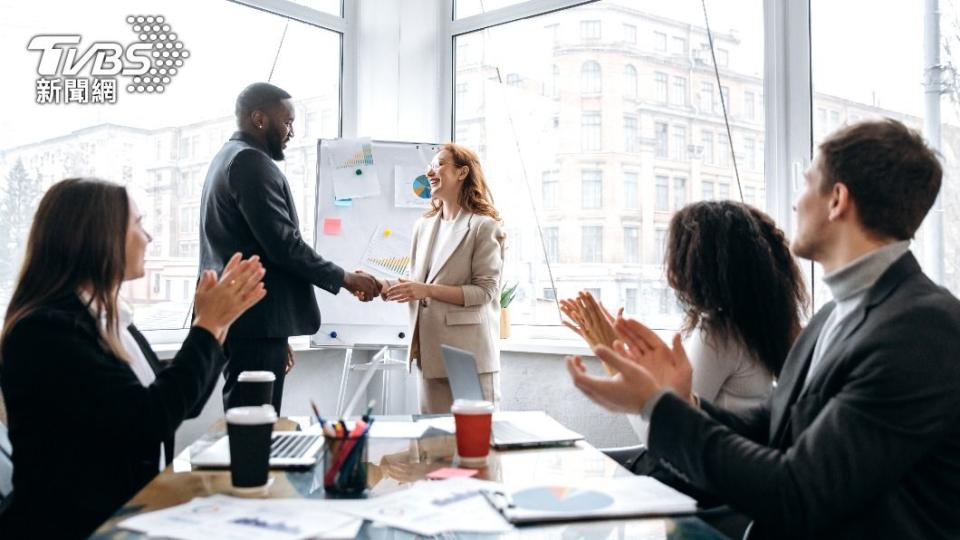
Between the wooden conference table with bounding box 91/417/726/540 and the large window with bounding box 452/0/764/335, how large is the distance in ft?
6.88

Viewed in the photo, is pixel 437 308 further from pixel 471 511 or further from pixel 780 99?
pixel 471 511

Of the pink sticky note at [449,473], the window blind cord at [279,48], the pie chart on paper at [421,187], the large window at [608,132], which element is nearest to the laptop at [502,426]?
the pink sticky note at [449,473]

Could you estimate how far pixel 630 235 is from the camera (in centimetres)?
386

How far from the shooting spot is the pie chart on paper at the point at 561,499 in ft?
3.92

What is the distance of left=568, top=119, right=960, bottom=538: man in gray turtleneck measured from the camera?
110 centimetres

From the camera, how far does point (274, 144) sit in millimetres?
3158

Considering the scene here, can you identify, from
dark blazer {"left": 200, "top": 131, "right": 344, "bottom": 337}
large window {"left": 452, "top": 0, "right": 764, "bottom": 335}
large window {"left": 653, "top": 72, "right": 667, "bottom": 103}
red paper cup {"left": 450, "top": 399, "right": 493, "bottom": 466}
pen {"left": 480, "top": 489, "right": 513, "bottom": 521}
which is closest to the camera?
pen {"left": 480, "top": 489, "right": 513, "bottom": 521}

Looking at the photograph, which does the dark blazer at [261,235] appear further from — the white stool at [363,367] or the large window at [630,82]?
the large window at [630,82]

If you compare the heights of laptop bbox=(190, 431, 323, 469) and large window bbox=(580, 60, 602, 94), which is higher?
large window bbox=(580, 60, 602, 94)

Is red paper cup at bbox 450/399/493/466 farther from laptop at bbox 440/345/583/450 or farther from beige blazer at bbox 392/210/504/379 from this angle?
beige blazer at bbox 392/210/504/379

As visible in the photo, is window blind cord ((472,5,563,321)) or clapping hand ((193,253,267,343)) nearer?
clapping hand ((193,253,267,343))

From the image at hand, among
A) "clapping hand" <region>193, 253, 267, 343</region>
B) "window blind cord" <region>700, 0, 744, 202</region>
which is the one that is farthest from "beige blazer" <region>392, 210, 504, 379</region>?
"clapping hand" <region>193, 253, 267, 343</region>

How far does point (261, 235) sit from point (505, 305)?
157cm

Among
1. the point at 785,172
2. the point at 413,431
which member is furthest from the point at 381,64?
the point at 413,431
